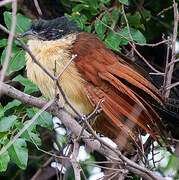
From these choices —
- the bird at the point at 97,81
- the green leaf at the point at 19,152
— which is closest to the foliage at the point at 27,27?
the green leaf at the point at 19,152

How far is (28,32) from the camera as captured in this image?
276 centimetres

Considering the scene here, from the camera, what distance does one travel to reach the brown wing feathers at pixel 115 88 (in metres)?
2.54

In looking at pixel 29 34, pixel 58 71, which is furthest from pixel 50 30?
pixel 58 71

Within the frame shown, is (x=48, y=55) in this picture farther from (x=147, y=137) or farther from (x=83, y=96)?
(x=147, y=137)

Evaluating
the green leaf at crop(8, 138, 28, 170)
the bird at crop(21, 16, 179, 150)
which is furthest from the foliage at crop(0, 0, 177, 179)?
the bird at crop(21, 16, 179, 150)

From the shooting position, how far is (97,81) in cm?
263

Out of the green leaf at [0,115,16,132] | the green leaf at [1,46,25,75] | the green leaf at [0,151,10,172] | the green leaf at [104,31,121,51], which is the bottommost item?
the green leaf at [0,151,10,172]

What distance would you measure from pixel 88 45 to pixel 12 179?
1812mm

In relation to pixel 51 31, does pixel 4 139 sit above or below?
below

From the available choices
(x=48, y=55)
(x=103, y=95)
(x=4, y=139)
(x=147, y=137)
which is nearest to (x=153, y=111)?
(x=103, y=95)

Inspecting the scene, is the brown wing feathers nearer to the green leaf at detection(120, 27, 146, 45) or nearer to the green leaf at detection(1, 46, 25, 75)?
the green leaf at detection(120, 27, 146, 45)

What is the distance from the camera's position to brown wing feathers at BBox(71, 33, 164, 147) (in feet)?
8.32

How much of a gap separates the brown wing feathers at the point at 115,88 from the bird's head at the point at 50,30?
19cm

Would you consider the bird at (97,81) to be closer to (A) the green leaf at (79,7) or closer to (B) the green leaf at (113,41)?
(B) the green leaf at (113,41)
